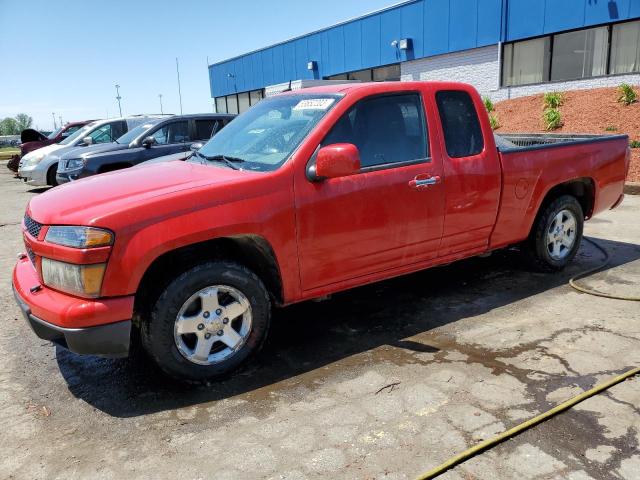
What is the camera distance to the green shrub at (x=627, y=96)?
15.0 meters

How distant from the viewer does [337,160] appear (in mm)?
3227

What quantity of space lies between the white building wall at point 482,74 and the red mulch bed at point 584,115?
1.86 feet

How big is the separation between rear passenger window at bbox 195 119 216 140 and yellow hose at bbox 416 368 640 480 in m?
8.47

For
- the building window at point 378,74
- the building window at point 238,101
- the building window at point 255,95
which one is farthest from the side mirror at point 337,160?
the building window at point 255,95

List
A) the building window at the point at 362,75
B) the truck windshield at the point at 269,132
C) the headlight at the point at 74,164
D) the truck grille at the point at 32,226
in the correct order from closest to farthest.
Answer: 1. the truck grille at the point at 32,226
2. the truck windshield at the point at 269,132
3. the headlight at the point at 74,164
4. the building window at the point at 362,75

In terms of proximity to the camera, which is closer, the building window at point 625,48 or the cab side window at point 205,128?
the cab side window at point 205,128

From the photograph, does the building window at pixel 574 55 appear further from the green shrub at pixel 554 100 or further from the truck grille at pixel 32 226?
the truck grille at pixel 32 226

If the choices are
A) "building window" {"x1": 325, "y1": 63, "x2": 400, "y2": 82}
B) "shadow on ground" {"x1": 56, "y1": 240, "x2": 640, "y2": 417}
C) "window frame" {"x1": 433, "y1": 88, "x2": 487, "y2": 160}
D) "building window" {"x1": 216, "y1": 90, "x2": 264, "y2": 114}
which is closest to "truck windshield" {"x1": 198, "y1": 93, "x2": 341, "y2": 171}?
"window frame" {"x1": 433, "y1": 88, "x2": 487, "y2": 160}

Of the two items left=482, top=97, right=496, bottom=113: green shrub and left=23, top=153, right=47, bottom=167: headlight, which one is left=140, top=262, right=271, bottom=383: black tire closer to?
left=23, top=153, right=47, bottom=167: headlight

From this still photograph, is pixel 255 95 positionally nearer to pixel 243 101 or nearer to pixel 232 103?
pixel 243 101

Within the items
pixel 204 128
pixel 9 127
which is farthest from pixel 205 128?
pixel 9 127

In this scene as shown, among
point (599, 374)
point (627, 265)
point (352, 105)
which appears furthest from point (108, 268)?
point (627, 265)

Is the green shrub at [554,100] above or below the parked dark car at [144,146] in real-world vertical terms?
above

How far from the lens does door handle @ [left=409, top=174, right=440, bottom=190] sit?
12.5 feet
